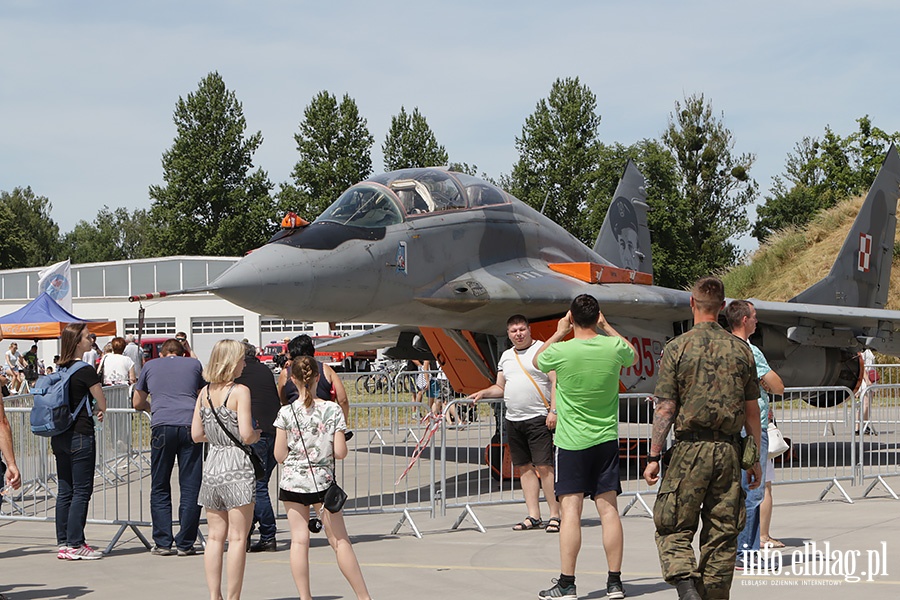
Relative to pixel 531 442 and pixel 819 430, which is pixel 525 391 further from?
pixel 819 430

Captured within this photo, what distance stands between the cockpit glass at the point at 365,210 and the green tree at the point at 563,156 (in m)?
55.3

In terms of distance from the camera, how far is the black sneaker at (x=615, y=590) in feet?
20.5

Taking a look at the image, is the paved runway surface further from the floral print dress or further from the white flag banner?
the white flag banner

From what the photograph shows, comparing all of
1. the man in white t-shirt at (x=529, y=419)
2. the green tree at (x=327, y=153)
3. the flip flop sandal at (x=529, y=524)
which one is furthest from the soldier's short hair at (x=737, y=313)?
the green tree at (x=327, y=153)

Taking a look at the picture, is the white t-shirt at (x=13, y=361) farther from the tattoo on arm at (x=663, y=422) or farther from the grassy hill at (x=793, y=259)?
the tattoo on arm at (x=663, y=422)

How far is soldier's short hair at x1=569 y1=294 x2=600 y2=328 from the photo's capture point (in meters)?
6.50

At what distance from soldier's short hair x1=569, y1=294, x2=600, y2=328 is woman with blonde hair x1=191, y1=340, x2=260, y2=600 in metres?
2.21

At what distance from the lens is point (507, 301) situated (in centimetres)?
1181

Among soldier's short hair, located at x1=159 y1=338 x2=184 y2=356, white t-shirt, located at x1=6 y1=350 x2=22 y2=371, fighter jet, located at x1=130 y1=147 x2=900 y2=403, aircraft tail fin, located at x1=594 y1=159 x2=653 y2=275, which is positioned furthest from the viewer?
white t-shirt, located at x1=6 y1=350 x2=22 y2=371

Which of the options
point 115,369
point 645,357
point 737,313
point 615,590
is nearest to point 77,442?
point 615,590

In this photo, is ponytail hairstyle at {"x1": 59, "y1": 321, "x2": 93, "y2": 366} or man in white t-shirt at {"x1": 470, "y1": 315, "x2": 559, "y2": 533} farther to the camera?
man in white t-shirt at {"x1": 470, "y1": 315, "x2": 559, "y2": 533}

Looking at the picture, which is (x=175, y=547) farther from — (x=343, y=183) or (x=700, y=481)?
(x=343, y=183)

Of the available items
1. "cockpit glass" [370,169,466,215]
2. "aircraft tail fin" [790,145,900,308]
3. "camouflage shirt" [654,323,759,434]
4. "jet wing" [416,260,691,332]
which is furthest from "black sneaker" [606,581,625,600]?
"aircraft tail fin" [790,145,900,308]

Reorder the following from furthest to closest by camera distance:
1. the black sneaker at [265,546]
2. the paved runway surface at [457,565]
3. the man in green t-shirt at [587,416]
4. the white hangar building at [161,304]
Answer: the white hangar building at [161,304] < the black sneaker at [265,546] < the paved runway surface at [457,565] < the man in green t-shirt at [587,416]
